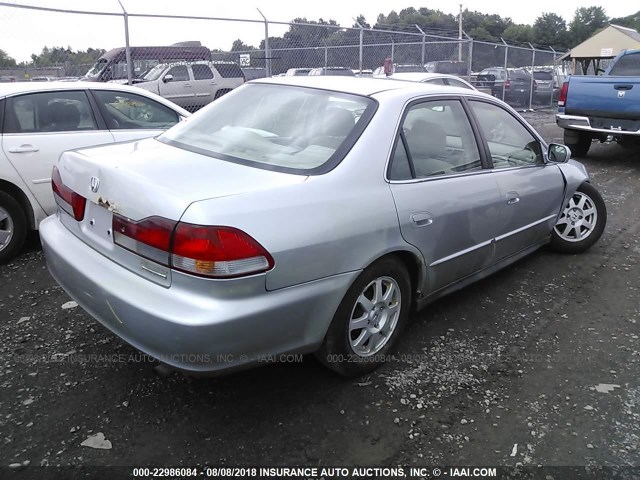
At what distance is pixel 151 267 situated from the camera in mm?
2379

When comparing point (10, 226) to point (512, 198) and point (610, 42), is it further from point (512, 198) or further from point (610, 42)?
point (610, 42)

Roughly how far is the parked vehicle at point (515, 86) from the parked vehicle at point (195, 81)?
8.95 m

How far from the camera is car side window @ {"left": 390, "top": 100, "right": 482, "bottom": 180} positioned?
10.2 ft

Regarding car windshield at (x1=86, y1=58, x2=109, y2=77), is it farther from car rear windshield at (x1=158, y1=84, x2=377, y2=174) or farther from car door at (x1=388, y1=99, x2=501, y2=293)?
car door at (x1=388, y1=99, x2=501, y2=293)

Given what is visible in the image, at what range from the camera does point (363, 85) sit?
3332 millimetres

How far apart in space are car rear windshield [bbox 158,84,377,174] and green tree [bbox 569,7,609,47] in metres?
83.0

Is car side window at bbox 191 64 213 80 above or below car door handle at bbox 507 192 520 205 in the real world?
A: above

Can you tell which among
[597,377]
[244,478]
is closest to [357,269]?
[244,478]

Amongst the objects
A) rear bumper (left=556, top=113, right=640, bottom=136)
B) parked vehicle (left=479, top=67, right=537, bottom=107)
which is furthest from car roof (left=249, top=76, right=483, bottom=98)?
parked vehicle (left=479, top=67, right=537, bottom=107)

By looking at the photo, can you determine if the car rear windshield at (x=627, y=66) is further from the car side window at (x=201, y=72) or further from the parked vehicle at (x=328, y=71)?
the car side window at (x=201, y=72)

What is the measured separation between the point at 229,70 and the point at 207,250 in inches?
552

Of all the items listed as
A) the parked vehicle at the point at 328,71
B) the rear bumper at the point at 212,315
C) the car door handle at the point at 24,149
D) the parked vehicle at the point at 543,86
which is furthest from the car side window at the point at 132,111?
the parked vehicle at the point at 543,86

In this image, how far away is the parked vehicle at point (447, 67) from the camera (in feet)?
58.2

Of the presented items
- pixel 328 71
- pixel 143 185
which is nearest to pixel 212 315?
pixel 143 185
